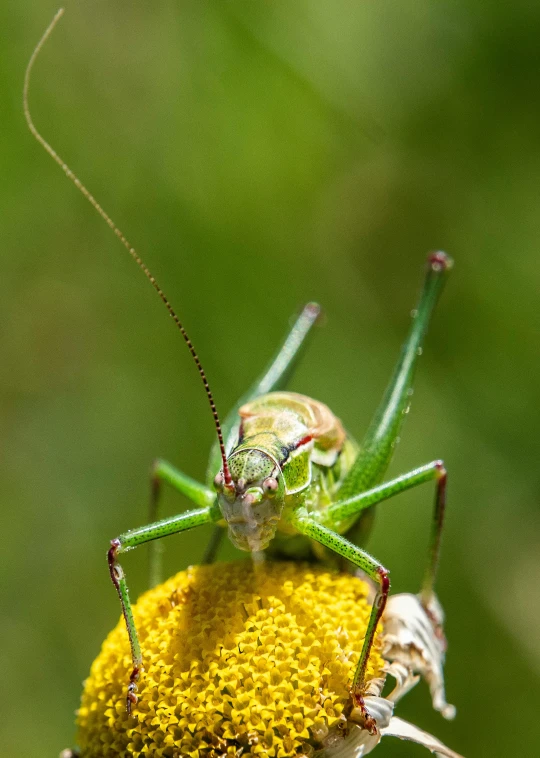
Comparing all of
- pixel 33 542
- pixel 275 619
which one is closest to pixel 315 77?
pixel 33 542

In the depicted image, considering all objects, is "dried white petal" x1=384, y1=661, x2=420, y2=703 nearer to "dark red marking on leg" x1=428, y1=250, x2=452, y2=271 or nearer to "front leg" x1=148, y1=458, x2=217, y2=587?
"front leg" x1=148, y1=458, x2=217, y2=587

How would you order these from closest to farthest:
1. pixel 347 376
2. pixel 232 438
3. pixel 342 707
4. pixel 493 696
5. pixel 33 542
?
pixel 342 707 → pixel 232 438 → pixel 493 696 → pixel 33 542 → pixel 347 376

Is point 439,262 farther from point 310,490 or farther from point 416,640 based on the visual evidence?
point 416,640

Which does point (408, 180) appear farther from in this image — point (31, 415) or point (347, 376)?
point (31, 415)

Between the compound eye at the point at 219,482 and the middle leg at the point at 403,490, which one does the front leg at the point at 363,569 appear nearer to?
the middle leg at the point at 403,490

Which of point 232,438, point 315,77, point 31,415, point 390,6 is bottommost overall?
point 31,415

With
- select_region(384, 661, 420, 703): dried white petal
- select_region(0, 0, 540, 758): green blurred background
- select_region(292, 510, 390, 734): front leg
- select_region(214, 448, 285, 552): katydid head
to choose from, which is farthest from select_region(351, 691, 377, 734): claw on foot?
select_region(0, 0, 540, 758): green blurred background
